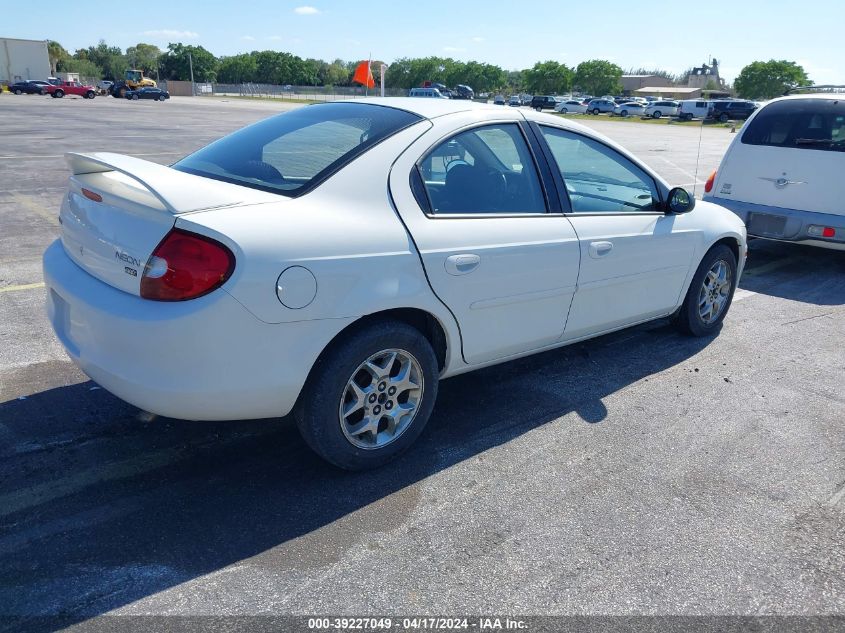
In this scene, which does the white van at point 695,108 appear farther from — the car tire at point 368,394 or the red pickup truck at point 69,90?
the car tire at point 368,394

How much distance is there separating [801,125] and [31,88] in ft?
231

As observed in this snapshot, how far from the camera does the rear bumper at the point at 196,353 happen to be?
2.65 m

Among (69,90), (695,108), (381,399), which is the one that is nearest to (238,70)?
(69,90)

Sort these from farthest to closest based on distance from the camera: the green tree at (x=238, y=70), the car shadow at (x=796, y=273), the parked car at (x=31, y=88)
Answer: the green tree at (x=238, y=70) → the parked car at (x=31, y=88) → the car shadow at (x=796, y=273)

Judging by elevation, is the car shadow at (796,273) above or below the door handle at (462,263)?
below

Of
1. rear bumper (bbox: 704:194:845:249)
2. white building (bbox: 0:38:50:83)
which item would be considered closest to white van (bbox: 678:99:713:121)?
rear bumper (bbox: 704:194:845:249)

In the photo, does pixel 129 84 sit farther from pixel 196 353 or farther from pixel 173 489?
pixel 196 353

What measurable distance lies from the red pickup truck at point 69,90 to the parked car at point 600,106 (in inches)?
1700

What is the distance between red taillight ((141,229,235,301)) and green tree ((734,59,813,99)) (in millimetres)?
111962

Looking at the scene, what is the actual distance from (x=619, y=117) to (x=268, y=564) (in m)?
59.1

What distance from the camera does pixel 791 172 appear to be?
7355 mm

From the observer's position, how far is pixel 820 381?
458 centimetres

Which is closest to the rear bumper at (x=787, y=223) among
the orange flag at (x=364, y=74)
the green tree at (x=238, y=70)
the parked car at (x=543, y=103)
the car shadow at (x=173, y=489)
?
the car shadow at (x=173, y=489)

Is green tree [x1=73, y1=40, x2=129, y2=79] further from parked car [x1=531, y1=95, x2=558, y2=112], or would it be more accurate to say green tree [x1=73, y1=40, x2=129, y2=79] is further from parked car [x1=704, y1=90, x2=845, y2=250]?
parked car [x1=704, y1=90, x2=845, y2=250]
